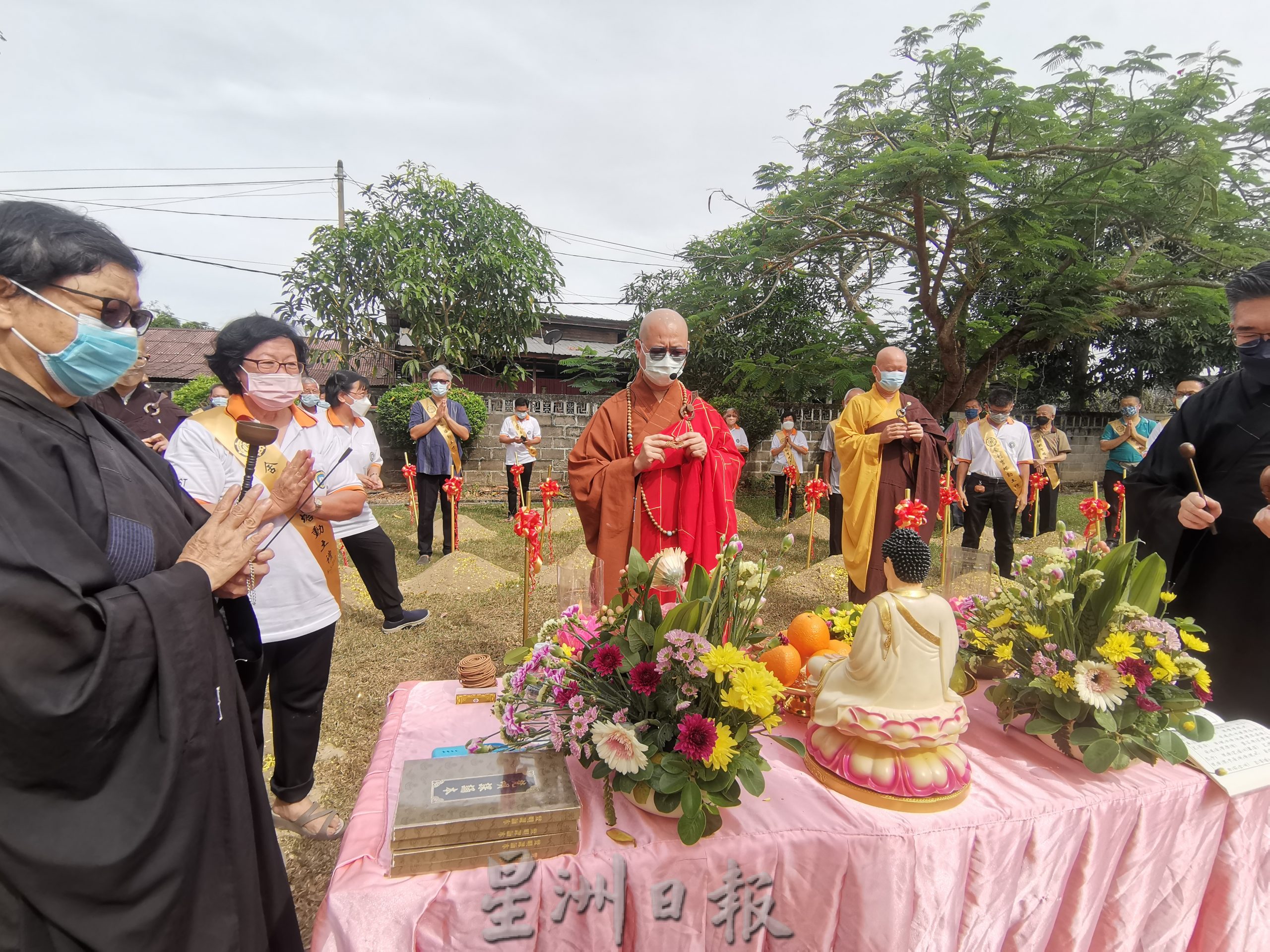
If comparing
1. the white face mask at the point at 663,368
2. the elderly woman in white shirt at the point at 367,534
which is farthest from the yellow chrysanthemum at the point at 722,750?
the elderly woman in white shirt at the point at 367,534

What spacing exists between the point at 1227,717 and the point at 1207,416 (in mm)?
1185

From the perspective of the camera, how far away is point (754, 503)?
12453mm

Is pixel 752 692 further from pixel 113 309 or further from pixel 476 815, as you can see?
pixel 113 309

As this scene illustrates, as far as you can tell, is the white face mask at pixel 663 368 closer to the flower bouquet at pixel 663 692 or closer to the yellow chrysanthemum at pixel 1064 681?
the flower bouquet at pixel 663 692

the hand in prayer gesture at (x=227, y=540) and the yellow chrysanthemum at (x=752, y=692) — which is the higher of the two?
the hand in prayer gesture at (x=227, y=540)

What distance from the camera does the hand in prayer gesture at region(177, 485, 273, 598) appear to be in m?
1.44

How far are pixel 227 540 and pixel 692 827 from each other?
126cm

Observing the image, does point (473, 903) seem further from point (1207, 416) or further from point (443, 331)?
point (443, 331)

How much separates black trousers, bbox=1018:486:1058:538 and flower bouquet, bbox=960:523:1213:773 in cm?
724

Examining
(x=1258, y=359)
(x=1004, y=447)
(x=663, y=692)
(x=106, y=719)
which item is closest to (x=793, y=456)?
(x=1004, y=447)

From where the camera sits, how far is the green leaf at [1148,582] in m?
2.03

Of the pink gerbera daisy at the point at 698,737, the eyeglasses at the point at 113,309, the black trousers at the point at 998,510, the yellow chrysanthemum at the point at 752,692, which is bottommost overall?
the black trousers at the point at 998,510

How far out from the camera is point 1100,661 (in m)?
1.89

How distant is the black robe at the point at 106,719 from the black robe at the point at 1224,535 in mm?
3071
